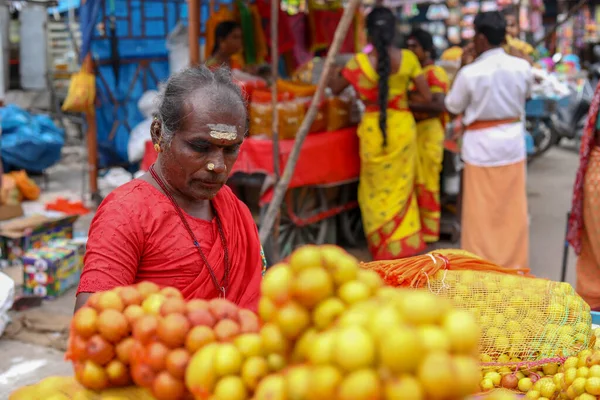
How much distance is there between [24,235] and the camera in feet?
17.4

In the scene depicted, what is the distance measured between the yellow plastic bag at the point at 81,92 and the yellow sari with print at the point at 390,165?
2.91 metres

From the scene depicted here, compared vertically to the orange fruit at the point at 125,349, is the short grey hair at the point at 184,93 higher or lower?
higher

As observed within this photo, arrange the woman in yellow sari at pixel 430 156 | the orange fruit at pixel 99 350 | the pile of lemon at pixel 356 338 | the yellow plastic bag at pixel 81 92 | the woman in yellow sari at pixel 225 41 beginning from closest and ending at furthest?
the pile of lemon at pixel 356 338 → the orange fruit at pixel 99 350 → the woman in yellow sari at pixel 225 41 → the woman in yellow sari at pixel 430 156 → the yellow plastic bag at pixel 81 92

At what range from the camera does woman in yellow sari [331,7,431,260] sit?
5086 millimetres

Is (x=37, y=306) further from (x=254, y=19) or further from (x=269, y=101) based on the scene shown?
(x=254, y=19)

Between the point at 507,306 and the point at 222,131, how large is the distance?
4.34 feet

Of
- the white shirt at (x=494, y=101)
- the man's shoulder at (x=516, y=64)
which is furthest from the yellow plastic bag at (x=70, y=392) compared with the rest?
the man's shoulder at (x=516, y=64)

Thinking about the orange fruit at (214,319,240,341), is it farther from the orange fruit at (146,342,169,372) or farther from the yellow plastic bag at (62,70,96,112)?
the yellow plastic bag at (62,70,96,112)

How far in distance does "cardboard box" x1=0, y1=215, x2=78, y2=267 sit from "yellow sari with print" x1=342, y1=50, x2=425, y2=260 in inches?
101

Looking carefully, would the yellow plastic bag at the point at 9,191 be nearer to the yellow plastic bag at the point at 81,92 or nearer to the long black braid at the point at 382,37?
the yellow plastic bag at the point at 81,92

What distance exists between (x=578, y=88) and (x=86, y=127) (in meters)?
8.14

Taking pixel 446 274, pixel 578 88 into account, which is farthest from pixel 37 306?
pixel 578 88

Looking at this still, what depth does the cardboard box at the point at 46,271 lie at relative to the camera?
4879 mm

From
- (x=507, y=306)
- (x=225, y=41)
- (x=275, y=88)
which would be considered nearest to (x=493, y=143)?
(x=275, y=88)
